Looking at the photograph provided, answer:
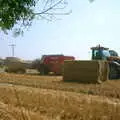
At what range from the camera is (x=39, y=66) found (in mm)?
41406

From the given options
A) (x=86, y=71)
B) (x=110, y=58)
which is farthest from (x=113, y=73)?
(x=86, y=71)

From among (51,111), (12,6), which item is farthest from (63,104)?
(12,6)

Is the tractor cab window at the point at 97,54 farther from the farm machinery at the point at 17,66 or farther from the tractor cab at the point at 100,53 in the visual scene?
the farm machinery at the point at 17,66

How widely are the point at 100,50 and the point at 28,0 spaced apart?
68.9 feet

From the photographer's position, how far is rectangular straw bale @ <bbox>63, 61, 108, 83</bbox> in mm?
25875

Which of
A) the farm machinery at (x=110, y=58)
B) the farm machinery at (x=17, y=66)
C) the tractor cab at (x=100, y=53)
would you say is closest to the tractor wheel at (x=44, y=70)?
the farm machinery at (x=17, y=66)

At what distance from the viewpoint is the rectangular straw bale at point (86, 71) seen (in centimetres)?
2588

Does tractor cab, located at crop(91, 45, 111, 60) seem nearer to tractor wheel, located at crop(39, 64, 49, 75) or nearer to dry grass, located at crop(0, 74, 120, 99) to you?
dry grass, located at crop(0, 74, 120, 99)

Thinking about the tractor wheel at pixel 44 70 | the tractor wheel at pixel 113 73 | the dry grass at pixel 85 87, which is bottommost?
the tractor wheel at pixel 44 70

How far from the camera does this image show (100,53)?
2983 cm

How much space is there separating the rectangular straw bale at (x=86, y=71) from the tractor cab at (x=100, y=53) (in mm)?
3193

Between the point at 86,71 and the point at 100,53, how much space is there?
3.94 metres

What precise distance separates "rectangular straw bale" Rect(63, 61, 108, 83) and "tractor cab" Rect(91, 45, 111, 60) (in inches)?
126

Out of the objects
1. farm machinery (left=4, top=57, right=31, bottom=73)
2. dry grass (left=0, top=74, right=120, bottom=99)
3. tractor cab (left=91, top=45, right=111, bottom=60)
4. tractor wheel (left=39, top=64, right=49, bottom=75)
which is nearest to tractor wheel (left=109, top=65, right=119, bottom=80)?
tractor cab (left=91, top=45, right=111, bottom=60)
